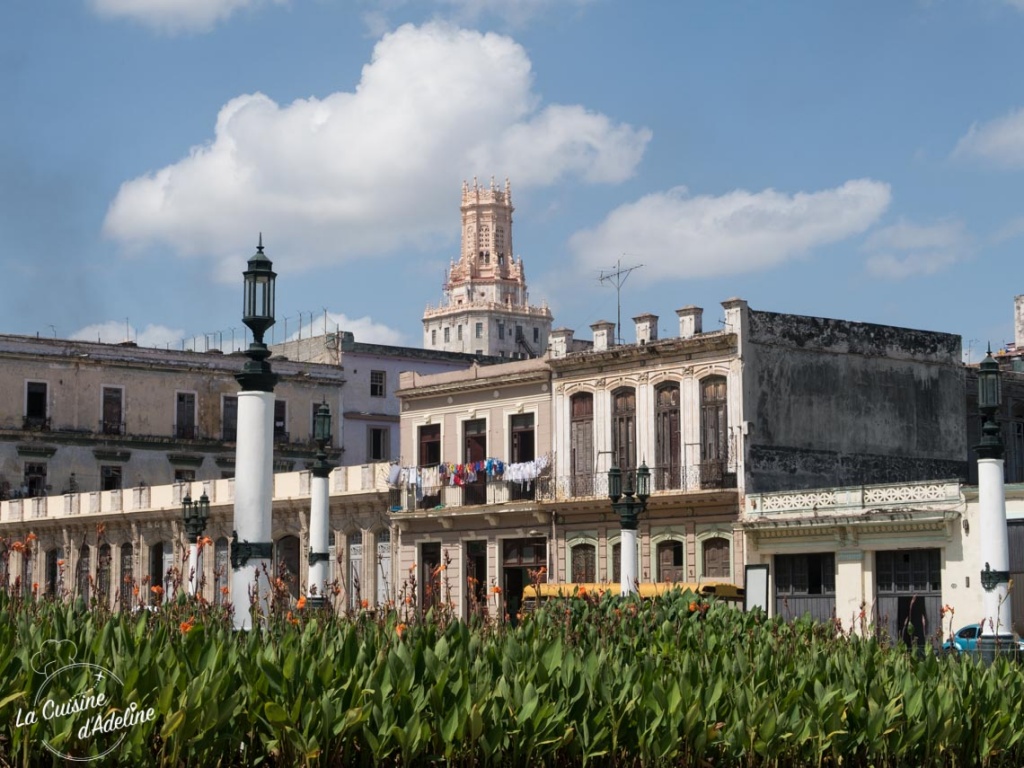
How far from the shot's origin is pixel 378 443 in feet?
207

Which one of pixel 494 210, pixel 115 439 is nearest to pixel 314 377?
pixel 115 439

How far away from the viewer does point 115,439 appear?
57906mm

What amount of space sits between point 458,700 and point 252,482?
18.5ft

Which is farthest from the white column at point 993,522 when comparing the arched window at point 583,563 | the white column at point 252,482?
the arched window at point 583,563

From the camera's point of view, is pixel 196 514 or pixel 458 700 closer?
pixel 458 700

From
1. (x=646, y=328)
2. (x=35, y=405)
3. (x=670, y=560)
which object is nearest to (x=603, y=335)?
(x=646, y=328)

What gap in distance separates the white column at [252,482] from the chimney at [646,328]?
79.0ft

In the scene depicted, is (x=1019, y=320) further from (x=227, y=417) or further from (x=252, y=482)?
(x=252, y=482)

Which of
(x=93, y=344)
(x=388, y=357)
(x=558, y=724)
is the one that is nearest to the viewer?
(x=558, y=724)

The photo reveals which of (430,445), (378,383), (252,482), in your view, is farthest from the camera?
(378,383)

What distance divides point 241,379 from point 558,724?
20.3ft

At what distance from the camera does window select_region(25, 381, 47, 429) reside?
56.5m

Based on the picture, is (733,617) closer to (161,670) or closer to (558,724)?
(558,724)

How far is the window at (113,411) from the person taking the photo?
58.0 m
